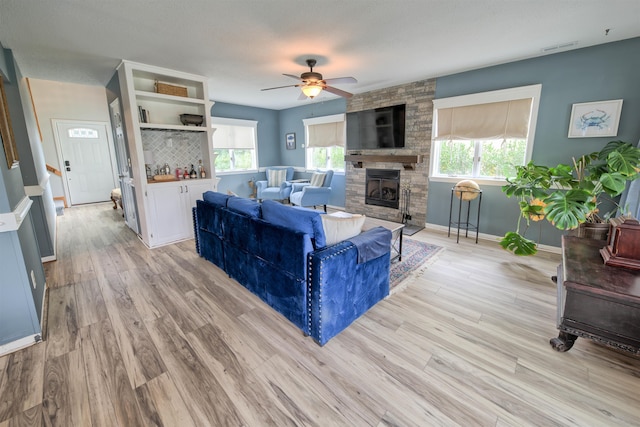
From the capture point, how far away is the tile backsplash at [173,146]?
4.11m

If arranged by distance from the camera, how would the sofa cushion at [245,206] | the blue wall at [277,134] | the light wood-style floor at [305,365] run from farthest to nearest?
the blue wall at [277,134]
the sofa cushion at [245,206]
the light wood-style floor at [305,365]

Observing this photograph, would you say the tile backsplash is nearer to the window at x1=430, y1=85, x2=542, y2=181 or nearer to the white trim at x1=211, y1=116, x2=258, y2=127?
the white trim at x1=211, y1=116, x2=258, y2=127

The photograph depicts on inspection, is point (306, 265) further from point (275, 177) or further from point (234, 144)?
point (234, 144)

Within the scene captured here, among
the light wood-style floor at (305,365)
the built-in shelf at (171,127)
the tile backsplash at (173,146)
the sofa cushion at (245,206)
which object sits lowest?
the light wood-style floor at (305,365)

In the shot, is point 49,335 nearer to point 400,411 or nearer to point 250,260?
point 250,260

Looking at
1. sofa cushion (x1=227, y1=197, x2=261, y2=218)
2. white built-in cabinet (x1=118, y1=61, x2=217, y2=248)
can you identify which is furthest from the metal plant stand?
white built-in cabinet (x1=118, y1=61, x2=217, y2=248)

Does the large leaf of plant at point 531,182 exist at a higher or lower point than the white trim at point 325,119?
lower

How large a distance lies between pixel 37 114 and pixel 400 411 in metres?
9.49

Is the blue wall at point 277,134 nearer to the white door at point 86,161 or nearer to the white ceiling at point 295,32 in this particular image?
the white ceiling at point 295,32

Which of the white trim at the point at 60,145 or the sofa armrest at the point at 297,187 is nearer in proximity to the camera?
the sofa armrest at the point at 297,187

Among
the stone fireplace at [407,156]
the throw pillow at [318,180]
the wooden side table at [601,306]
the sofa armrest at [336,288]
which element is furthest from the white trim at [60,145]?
the wooden side table at [601,306]

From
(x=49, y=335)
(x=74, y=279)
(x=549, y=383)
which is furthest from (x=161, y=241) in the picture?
(x=549, y=383)

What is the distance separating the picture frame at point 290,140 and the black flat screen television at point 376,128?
6.35 ft

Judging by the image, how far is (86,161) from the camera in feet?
23.6
